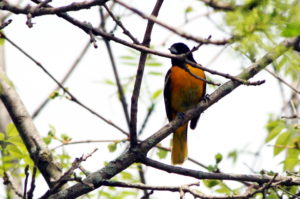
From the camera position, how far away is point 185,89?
539 centimetres

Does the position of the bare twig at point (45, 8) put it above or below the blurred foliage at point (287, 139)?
below

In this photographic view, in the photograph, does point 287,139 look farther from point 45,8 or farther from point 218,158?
point 45,8

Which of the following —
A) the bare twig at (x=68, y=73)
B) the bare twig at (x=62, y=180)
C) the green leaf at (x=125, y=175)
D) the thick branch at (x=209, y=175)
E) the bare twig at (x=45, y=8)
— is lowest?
the bare twig at (x=62, y=180)

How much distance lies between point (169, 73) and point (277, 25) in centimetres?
429

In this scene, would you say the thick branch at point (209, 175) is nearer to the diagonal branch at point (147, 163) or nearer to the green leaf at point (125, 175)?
the diagonal branch at point (147, 163)

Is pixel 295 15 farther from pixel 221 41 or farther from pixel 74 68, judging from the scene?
pixel 74 68

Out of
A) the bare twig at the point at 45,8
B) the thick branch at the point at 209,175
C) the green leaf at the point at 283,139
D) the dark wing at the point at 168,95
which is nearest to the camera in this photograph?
the bare twig at the point at 45,8

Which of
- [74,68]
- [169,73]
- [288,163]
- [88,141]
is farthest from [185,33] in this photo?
[74,68]

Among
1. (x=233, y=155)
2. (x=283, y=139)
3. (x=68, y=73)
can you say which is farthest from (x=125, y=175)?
(x=68, y=73)

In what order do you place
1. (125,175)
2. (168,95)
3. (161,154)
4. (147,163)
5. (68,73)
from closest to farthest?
1. (147,163)
2. (125,175)
3. (161,154)
4. (168,95)
5. (68,73)

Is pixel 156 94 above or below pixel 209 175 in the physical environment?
above

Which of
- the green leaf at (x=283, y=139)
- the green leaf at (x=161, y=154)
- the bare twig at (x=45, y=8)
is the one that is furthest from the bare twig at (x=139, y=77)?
the green leaf at (x=161, y=154)

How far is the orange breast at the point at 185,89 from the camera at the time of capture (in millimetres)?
5348

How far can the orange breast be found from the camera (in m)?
5.35
